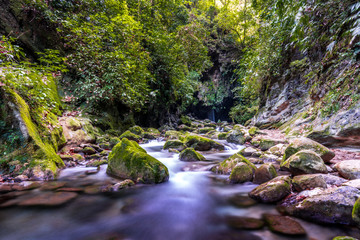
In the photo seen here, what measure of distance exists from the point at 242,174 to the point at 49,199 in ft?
11.1

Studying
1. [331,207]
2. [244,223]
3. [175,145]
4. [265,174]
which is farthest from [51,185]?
[175,145]

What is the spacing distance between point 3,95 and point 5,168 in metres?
1.48

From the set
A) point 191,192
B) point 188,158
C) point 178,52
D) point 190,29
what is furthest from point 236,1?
point 191,192

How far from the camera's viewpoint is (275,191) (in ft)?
8.02

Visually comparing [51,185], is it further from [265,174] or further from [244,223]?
[265,174]

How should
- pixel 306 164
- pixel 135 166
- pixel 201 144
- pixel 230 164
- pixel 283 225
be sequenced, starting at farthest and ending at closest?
pixel 201 144 < pixel 230 164 < pixel 135 166 < pixel 306 164 < pixel 283 225

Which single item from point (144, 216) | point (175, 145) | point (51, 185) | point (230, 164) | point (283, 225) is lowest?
point (144, 216)

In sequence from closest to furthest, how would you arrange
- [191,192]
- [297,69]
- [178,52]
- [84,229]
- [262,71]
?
[84,229], [191,192], [297,69], [262,71], [178,52]

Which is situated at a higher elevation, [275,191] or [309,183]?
[309,183]

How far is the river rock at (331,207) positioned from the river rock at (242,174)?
1.25 metres

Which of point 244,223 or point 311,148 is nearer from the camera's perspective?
point 244,223

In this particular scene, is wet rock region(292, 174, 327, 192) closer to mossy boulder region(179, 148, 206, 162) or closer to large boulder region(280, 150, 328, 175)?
large boulder region(280, 150, 328, 175)

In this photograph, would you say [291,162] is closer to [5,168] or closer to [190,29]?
[5,168]

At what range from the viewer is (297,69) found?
30.6 feet
